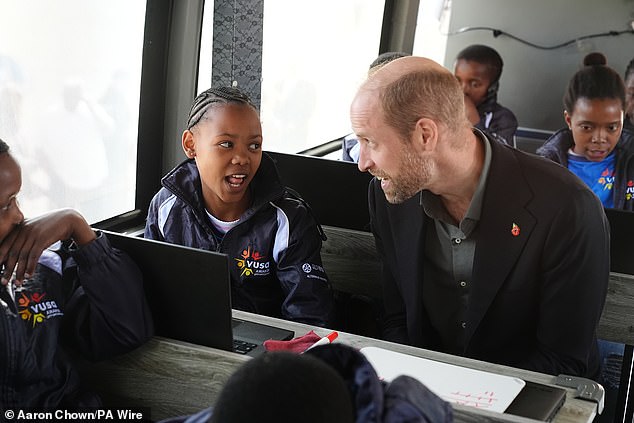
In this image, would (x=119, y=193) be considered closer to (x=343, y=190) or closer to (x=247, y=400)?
(x=343, y=190)

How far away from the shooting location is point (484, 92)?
4.89 meters

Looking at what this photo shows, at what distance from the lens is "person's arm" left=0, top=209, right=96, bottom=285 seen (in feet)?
5.20

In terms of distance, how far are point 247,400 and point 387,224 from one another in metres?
1.44

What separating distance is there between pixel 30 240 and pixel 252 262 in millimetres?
745

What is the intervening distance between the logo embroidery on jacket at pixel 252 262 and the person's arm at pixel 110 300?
57 cm

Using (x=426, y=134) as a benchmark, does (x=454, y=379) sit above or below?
below

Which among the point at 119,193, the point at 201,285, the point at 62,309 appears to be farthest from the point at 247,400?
the point at 119,193

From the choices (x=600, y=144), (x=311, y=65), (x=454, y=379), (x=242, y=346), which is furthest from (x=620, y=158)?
(x=242, y=346)

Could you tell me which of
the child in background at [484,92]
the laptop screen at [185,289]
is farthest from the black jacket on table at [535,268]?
the child in background at [484,92]

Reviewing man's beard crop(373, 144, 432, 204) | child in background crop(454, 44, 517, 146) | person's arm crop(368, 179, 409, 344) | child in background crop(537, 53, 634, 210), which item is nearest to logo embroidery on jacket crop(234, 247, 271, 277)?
person's arm crop(368, 179, 409, 344)

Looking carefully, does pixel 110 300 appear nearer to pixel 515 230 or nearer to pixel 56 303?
pixel 56 303

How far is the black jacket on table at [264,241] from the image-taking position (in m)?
2.20

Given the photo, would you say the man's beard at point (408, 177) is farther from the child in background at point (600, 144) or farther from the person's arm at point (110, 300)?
the child in background at point (600, 144)

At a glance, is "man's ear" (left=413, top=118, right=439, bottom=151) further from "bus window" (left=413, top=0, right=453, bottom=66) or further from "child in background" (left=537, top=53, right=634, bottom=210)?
"bus window" (left=413, top=0, right=453, bottom=66)
